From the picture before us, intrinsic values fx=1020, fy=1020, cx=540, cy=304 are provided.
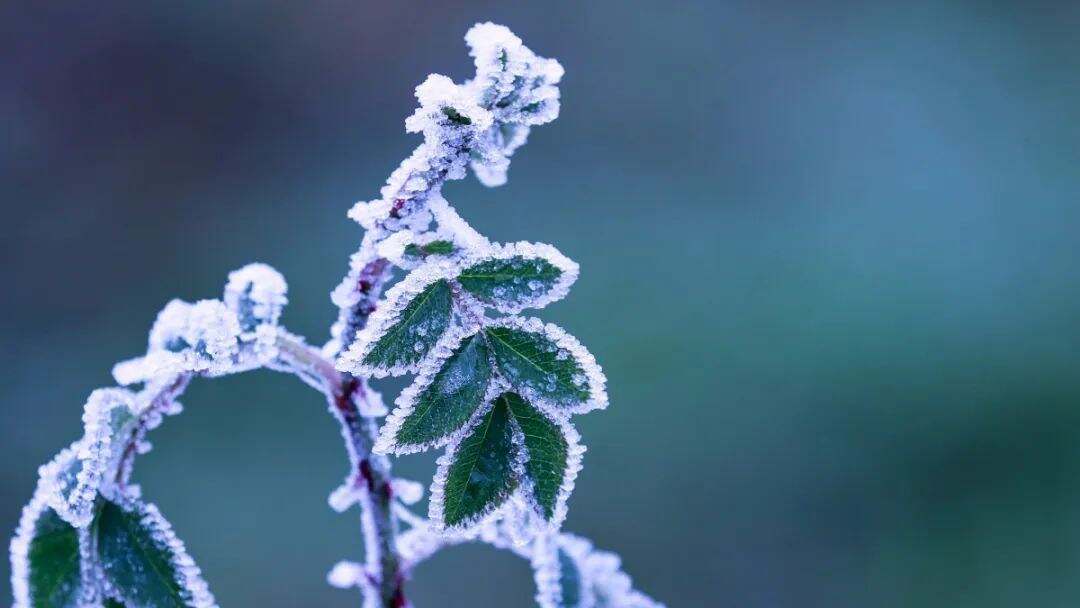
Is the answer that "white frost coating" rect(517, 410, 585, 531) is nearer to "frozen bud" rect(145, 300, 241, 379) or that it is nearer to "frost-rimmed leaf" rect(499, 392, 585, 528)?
"frost-rimmed leaf" rect(499, 392, 585, 528)

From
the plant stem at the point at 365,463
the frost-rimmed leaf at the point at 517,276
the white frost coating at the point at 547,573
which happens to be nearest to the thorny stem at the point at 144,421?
the plant stem at the point at 365,463

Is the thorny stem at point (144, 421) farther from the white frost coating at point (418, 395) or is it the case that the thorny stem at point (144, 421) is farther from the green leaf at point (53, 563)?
the white frost coating at point (418, 395)

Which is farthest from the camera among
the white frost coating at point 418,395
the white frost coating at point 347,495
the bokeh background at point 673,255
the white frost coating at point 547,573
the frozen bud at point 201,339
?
the bokeh background at point 673,255

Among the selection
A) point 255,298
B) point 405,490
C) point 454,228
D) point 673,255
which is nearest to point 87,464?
point 255,298

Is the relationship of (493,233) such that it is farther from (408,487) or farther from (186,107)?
(408,487)

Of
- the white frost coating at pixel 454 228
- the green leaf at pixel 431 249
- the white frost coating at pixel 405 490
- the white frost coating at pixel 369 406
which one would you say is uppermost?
the white frost coating at pixel 454 228

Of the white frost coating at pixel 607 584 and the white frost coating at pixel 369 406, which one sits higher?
the white frost coating at pixel 369 406

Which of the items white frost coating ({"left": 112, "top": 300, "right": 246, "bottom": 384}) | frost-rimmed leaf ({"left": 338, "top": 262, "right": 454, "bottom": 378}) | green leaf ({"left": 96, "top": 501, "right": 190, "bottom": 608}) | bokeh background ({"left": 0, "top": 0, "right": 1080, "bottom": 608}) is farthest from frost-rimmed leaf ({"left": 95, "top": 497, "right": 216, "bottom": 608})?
bokeh background ({"left": 0, "top": 0, "right": 1080, "bottom": 608})
